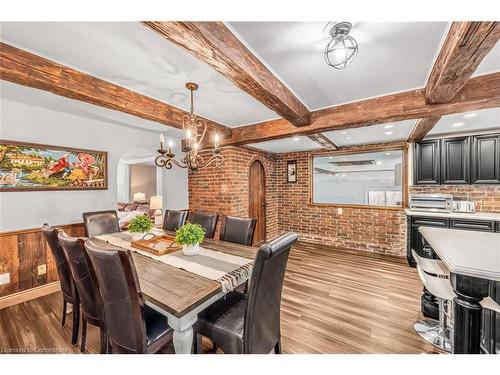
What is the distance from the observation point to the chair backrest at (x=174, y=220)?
9.66 ft

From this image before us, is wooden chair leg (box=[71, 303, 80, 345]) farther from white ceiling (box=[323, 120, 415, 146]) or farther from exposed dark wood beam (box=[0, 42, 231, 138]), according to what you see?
white ceiling (box=[323, 120, 415, 146])

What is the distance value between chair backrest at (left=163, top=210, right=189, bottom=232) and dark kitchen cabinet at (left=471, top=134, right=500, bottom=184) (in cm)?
434

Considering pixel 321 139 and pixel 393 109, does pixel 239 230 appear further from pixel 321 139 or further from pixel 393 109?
pixel 321 139

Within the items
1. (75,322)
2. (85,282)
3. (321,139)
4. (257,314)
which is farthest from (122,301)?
(321,139)

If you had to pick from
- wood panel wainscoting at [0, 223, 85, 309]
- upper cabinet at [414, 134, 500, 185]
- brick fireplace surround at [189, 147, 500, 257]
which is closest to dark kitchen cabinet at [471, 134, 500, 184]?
upper cabinet at [414, 134, 500, 185]

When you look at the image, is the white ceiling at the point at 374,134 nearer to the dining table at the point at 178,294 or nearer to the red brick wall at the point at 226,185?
the red brick wall at the point at 226,185

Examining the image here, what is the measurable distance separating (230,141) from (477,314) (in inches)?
120

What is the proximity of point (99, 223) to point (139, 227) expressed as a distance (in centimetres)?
84

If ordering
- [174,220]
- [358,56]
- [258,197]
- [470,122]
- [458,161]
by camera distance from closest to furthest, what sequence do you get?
[358,56] → [470,122] → [174,220] → [458,161] → [258,197]

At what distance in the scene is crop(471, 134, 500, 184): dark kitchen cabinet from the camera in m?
3.01

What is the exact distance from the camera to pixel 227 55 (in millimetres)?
1218

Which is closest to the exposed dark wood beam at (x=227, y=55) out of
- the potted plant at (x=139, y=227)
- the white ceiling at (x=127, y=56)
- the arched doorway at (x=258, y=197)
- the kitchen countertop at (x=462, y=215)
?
the white ceiling at (x=127, y=56)

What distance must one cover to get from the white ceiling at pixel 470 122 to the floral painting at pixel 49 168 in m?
4.72

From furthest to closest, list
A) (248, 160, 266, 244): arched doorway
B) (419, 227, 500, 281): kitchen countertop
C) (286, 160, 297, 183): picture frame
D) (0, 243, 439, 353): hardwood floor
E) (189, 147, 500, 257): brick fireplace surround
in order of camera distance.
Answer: (286, 160, 297, 183): picture frame
(248, 160, 266, 244): arched doorway
(189, 147, 500, 257): brick fireplace surround
(0, 243, 439, 353): hardwood floor
(419, 227, 500, 281): kitchen countertop
